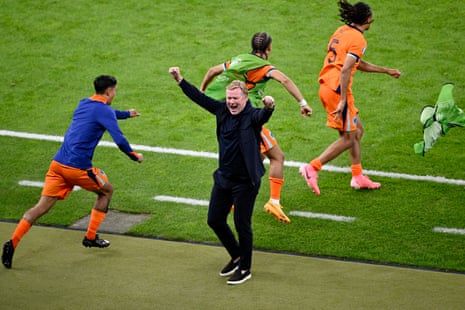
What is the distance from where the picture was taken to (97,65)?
52.7 ft

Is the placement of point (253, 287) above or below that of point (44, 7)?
below

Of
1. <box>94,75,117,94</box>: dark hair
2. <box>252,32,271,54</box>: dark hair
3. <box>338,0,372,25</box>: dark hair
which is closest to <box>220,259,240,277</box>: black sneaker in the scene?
<box>94,75,117,94</box>: dark hair

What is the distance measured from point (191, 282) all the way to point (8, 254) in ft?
6.40

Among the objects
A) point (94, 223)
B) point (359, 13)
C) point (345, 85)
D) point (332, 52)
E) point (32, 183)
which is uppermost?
point (359, 13)

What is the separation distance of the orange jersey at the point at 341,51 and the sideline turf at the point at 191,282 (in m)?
2.55

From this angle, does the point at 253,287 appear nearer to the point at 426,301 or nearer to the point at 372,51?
the point at 426,301

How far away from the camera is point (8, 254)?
9.43m

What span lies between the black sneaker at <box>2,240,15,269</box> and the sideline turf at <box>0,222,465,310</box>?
0.29 feet

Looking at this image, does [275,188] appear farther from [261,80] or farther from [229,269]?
[229,269]

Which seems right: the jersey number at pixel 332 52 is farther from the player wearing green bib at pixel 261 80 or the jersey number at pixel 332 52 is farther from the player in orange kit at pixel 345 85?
the player wearing green bib at pixel 261 80

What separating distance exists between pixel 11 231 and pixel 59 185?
1.17 m

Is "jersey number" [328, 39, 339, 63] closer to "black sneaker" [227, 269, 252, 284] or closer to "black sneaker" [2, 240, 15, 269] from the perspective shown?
"black sneaker" [227, 269, 252, 284]

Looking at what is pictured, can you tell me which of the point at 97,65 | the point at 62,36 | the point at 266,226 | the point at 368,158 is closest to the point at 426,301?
the point at 266,226

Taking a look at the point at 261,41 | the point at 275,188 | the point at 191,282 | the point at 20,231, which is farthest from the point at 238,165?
the point at 20,231
